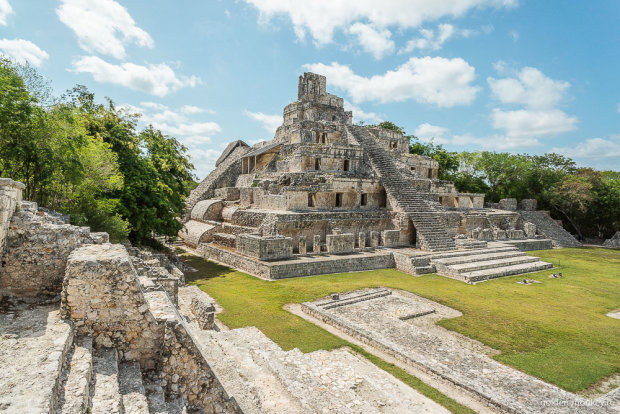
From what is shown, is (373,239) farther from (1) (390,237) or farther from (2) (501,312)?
(2) (501,312)

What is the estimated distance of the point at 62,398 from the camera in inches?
122

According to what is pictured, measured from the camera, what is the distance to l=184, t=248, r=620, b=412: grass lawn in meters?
7.20

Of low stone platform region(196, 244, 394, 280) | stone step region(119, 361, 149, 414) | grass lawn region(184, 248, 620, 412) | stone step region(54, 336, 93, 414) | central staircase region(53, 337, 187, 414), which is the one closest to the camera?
stone step region(54, 336, 93, 414)

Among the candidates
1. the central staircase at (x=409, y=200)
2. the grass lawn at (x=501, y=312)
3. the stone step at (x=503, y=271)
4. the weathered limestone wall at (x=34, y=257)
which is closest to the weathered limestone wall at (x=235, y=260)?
the grass lawn at (x=501, y=312)

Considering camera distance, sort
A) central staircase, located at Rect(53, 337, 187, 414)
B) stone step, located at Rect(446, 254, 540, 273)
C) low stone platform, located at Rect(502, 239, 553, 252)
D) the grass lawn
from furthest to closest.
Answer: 1. low stone platform, located at Rect(502, 239, 553, 252)
2. stone step, located at Rect(446, 254, 540, 273)
3. the grass lawn
4. central staircase, located at Rect(53, 337, 187, 414)

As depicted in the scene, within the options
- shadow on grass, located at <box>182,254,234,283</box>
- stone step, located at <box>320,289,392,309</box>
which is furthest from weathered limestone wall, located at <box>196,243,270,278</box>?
stone step, located at <box>320,289,392,309</box>

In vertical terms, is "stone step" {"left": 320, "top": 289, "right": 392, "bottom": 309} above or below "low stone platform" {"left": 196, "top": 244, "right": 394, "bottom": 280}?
below

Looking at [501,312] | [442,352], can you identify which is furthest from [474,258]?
[442,352]

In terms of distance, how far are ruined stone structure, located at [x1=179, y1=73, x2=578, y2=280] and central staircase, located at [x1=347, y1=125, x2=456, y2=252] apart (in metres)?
0.07

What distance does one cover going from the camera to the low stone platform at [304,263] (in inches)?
516

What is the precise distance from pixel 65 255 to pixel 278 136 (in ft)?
68.2

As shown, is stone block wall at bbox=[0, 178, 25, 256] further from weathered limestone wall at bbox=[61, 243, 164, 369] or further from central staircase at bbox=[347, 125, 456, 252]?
central staircase at bbox=[347, 125, 456, 252]

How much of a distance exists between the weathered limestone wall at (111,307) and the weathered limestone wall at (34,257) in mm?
1079

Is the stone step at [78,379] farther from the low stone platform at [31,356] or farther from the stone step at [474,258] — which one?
the stone step at [474,258]
